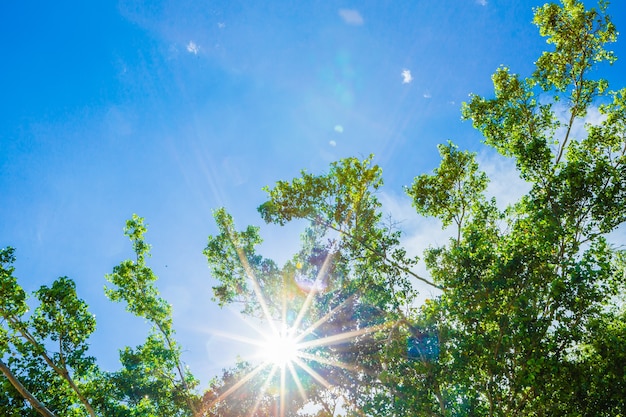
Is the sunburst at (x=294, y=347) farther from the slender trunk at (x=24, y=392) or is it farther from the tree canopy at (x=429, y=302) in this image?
the slender trunk at (x=24, y=392)

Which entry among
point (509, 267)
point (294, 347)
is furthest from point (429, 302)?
point (294, 347)

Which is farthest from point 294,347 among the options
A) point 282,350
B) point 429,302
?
point 429,302

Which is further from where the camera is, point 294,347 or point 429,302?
point 294,347

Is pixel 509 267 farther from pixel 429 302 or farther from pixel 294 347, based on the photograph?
pixel 294 347

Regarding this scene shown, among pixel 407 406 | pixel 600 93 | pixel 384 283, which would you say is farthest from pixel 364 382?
pixel 600 93

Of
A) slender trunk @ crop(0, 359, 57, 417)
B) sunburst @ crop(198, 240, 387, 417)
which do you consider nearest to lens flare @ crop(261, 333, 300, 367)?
sunburst @ crop(198, 240, 387, 417)

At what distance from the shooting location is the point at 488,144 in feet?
53.2

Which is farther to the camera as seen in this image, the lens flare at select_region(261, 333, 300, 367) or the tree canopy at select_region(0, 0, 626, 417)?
the lens flare at select_region(261, 333, 300, 367)

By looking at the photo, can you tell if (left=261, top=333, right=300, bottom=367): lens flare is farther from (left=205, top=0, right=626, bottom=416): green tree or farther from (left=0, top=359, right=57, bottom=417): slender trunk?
(left=0, top=359, right=57, bottom=417): slender trunk

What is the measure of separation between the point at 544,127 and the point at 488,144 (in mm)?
2319

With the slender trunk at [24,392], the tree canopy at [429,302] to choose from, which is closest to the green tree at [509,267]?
the tree canopy at [429,302]

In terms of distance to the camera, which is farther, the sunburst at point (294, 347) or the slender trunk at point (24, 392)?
the sunburst at point (294, 347)

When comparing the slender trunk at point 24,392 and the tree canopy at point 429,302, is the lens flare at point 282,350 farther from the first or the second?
the slender trunk at point 24,392

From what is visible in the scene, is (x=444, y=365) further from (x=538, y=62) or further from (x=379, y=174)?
(x=538, y=62)
